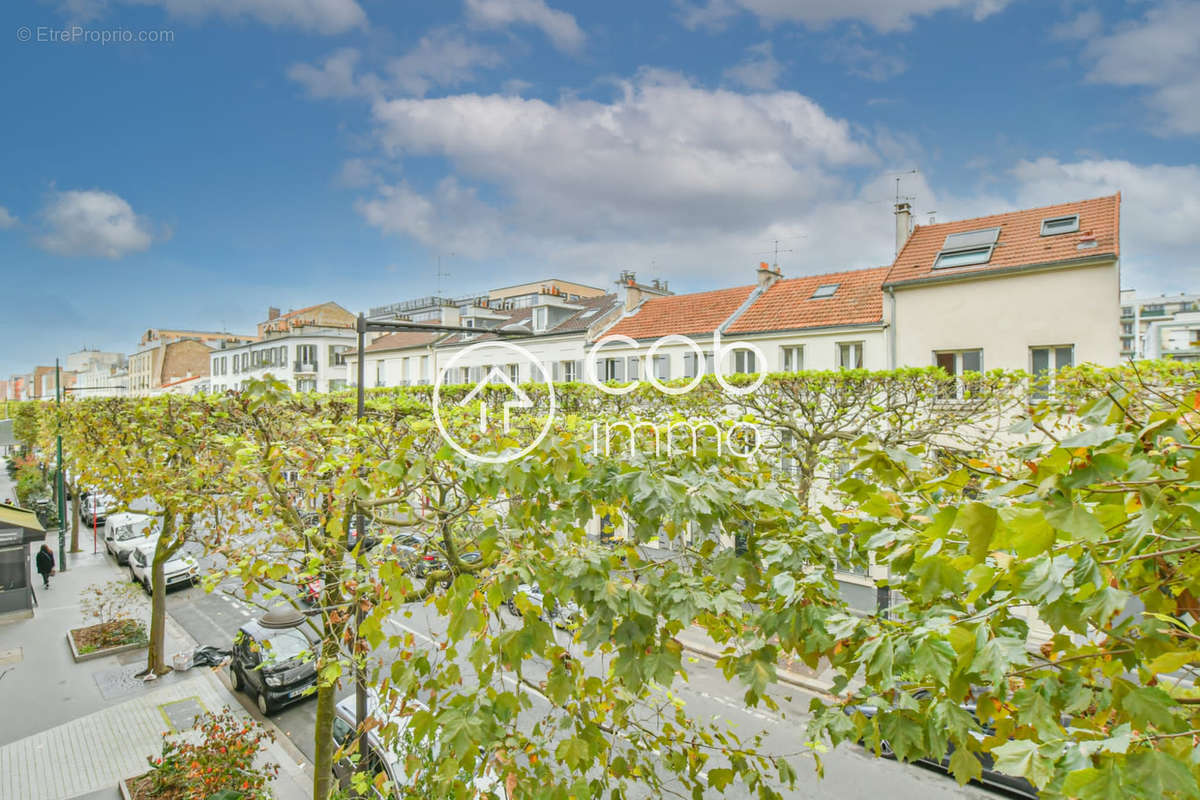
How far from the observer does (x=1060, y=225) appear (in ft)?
63.6

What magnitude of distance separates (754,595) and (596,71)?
511 inches

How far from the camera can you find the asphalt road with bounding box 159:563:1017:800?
400 inches

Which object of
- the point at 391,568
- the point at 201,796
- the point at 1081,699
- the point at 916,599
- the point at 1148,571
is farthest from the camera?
the point at 201,796

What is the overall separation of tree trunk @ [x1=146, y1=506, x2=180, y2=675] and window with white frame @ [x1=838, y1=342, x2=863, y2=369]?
19.4 meters

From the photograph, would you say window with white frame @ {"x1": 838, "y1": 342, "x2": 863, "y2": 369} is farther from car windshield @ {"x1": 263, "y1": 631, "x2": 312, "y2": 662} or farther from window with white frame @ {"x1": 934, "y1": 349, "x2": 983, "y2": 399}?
car windshield @ {"x1": 263, "y1": 631, "x2": 312, "y2": 662}

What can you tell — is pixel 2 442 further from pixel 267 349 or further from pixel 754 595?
pixel 754 595

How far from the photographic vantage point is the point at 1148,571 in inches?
85.8

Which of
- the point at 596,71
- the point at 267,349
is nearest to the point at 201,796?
the point at 596,71

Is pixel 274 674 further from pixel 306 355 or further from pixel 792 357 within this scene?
pixel 306 355

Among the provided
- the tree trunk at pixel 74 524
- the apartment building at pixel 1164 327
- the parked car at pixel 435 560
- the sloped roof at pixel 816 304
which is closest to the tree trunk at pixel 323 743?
the parked car at pixel 435 560

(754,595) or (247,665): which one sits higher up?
(754,595)

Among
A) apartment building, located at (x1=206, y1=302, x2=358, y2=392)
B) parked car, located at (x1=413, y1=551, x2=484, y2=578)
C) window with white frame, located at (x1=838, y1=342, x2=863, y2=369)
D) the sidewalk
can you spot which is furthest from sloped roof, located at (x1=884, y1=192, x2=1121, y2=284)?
apartment building, located at (x1=206, y1=302, x2=358, y2=392)

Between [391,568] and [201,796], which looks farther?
[201,796]

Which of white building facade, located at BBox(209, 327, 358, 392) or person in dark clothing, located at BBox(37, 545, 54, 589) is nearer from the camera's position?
person in dark clothing, located at BBox(37, 545, 54, 589)
